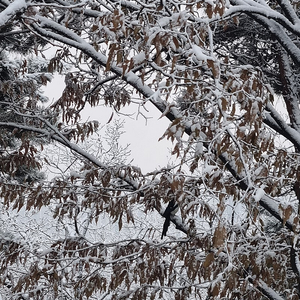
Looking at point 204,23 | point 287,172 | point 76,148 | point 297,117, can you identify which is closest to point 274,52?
point 297,117

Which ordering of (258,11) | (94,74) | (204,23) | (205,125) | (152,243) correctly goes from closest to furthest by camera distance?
1. (204,23)
2. (205,125)
3. (258,11)
4. (152,243)
5. (94,74)

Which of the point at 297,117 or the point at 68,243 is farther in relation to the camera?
the point at 297,117

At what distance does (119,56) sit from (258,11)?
59.6 inches

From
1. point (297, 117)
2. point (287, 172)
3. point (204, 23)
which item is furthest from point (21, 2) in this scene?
point (297, 117)

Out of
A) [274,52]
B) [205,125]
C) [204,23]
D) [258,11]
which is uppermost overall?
[274,52]

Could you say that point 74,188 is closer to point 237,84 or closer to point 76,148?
point 76,148

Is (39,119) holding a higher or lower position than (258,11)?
lower

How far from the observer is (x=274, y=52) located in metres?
4.84

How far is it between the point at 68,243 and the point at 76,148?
1.10 metres

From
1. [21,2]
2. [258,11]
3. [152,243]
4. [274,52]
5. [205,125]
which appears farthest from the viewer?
[274,52]

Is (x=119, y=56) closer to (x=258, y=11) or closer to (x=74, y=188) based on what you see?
(x=258, y=11)

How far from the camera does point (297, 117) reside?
4383 millimetres

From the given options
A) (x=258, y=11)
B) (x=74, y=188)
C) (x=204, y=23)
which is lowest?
(x=74, y=188)

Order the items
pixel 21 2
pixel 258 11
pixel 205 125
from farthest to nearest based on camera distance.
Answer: pixel 258 11 < pixel 205 125 < pixel 21 2
